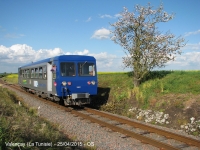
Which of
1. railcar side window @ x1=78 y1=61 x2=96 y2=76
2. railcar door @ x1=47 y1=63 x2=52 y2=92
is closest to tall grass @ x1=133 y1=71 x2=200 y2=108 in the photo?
railcar side window @ x1=78 y1=61 x2=96 y2=76

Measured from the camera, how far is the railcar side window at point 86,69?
523 inches

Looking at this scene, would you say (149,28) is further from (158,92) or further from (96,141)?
(96,141)

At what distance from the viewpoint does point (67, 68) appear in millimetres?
13000

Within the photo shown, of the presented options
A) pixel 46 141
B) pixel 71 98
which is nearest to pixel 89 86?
pixel 71 98

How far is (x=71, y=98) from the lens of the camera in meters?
12.9

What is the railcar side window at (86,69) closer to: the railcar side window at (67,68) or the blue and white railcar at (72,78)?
the blue and white railcar at (72,78)

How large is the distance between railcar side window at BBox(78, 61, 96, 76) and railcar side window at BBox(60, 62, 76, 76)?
36cm

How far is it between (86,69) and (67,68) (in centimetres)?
115

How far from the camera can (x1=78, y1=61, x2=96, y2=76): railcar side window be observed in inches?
523

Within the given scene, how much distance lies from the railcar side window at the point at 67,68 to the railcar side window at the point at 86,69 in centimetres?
36

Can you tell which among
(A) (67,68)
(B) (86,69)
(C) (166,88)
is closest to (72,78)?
(A) (67,68)

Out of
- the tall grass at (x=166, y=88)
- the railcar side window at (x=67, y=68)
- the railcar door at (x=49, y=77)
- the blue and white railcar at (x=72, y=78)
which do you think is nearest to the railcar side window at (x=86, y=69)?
the blue and white railcar at (x=72, y=78)

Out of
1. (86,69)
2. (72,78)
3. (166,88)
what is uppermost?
(86,69)

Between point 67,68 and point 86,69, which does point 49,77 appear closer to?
point 67,68
